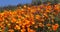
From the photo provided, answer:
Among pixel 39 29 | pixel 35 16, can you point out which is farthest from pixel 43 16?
pixel 39 29

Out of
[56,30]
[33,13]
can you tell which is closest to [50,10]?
[33,13]

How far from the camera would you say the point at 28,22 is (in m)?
5.38

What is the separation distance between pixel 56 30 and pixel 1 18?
1.64 meters

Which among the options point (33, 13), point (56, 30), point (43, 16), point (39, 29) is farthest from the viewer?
point (33, 13)

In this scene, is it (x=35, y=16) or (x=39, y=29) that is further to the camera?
(x=35, y=16)

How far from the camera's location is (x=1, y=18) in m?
6.31

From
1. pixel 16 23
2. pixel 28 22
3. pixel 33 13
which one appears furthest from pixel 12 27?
pixel 33 13

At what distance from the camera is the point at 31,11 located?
6.67 meters

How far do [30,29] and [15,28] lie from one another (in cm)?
40

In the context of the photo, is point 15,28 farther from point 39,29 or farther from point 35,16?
point 35,16

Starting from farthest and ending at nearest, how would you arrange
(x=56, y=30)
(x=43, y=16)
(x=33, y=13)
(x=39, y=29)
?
(x=33, y=13) → (x=43, y=16) → (x=39, y=29) → (x=56, y=30)

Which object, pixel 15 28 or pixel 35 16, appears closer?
pixel 15 28

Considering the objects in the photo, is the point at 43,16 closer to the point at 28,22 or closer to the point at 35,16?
the point at 35,16

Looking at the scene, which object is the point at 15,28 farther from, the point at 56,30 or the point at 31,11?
the point at 31,11
